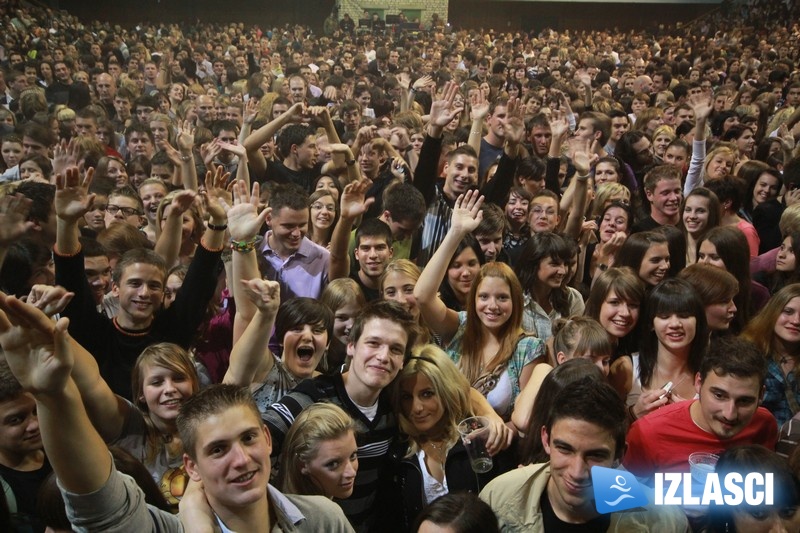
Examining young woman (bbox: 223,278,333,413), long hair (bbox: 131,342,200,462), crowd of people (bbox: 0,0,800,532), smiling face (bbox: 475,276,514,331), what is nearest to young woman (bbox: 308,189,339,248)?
crowd of people (bbox: 0,0,800,532)

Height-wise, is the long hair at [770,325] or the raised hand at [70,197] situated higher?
→ the raised hand at [70,197]

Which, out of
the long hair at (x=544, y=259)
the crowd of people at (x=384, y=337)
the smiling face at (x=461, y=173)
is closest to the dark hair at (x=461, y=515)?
the crowd of people at (x=384, y=337)

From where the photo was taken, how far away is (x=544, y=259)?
155 inches

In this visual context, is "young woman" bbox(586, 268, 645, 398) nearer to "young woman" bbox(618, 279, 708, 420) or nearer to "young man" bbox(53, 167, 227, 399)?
"young woman" bbox(618, 279, 708, 420)

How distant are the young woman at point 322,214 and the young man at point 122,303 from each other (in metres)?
1.41

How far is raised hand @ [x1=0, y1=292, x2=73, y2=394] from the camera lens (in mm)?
1763

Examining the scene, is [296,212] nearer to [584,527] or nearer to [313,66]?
[584,527]

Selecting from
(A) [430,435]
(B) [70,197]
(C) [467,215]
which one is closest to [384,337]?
(A) [430,435]

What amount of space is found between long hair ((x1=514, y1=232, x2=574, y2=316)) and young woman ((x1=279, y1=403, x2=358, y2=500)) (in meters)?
1.84

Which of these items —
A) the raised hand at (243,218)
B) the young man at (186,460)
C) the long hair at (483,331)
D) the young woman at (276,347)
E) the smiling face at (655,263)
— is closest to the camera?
the young man at (186,460)

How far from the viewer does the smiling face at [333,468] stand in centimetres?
236

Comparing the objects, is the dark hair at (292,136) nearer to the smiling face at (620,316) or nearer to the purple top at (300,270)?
the purple top at (300,270)

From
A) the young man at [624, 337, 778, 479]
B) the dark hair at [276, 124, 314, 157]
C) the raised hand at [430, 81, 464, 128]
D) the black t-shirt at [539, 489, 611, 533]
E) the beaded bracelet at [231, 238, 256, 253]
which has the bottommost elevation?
the black t-shirt at [539, 489, 611, 533]

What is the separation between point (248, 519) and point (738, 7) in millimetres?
23074
